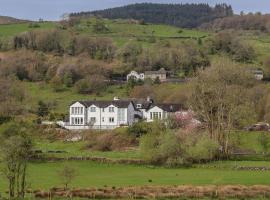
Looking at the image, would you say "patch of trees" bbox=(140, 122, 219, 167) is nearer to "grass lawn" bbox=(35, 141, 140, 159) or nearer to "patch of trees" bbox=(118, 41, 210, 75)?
"grass lawn" bbox=(35, 141, 140, 159)

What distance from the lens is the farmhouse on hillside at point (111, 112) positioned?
120062 mm

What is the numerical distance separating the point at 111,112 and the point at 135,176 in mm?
58257

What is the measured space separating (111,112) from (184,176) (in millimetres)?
59006

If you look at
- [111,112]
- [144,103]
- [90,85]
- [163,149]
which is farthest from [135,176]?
[90,85]

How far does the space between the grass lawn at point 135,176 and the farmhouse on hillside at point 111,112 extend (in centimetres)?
4547

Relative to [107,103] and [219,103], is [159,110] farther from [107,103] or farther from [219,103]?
[219,103]

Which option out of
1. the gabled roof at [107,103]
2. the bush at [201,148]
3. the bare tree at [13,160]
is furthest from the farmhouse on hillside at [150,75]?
the bare tree at [13,160]

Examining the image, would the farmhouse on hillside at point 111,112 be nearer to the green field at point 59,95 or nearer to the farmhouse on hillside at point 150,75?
the green field at point 59,95

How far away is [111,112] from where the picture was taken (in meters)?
121

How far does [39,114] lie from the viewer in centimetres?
12875

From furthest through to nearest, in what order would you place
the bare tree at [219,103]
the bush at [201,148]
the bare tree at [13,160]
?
the bare tree at [219,103] → the bush at [201,148] → the bare tree at [13,160]

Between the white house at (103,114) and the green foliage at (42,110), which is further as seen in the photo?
the green foliage at (42,110)

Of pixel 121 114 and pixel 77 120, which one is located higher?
pixel 121 114

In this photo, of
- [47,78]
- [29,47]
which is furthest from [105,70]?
[29,47]
